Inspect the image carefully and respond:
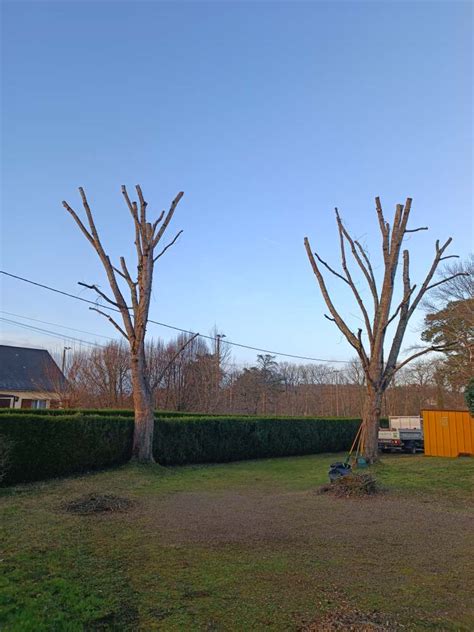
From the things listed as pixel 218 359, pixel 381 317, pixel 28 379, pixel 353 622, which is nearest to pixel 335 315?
pixel 381 317

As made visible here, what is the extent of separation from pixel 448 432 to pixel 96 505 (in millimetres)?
13928

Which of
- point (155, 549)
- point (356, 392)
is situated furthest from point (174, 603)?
point (356, 392)

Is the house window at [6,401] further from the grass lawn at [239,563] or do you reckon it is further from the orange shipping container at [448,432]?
the orange shipping container at [448,432]

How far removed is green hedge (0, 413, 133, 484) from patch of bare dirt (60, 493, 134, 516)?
279 centimetres

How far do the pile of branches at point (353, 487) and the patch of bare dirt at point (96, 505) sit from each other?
3.90 meters

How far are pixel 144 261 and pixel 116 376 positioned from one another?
1678 centimetres

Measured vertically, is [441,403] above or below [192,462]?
above

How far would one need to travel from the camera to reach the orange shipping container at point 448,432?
661 inches

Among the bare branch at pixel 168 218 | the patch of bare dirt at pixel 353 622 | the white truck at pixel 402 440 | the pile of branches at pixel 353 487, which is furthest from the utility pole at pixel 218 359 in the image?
the patch of bare dirt at pixel 353 622

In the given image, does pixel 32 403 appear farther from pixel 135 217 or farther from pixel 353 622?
pixel 353 622

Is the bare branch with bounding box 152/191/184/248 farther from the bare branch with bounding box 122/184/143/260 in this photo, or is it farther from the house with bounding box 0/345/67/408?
the house with bounding box 0/345/67/408

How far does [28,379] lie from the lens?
32.1 m

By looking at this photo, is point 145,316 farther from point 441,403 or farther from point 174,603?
point 441,403

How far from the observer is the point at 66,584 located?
13.3 feet
